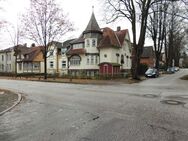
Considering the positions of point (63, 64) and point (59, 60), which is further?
point (59, 60)

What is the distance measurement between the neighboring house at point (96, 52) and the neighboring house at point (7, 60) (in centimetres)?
2878

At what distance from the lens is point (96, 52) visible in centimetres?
3988

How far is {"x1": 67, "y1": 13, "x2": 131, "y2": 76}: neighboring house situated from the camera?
38.4 m

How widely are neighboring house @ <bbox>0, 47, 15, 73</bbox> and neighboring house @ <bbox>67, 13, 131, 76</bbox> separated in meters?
28.8

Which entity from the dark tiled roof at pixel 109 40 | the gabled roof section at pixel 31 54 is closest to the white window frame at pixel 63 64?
the dark tiled roof at pixel 109 40

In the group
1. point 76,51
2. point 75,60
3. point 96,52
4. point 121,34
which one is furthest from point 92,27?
point 75,60

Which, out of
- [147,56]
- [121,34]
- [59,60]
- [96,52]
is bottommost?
[59,60]

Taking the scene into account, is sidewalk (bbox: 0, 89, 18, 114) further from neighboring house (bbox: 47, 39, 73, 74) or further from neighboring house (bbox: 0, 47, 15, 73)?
neighboring house (bbox: 0, 47, 15, 73)

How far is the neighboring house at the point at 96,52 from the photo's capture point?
38406 mm

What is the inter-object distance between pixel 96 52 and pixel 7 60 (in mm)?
37712

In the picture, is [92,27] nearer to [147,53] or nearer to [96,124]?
[96,124]

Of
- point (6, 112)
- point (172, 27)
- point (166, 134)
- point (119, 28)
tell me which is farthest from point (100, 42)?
point (166, 134)

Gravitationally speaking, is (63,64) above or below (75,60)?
below

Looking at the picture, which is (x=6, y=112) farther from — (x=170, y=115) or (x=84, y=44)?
(x=84, y=44)
